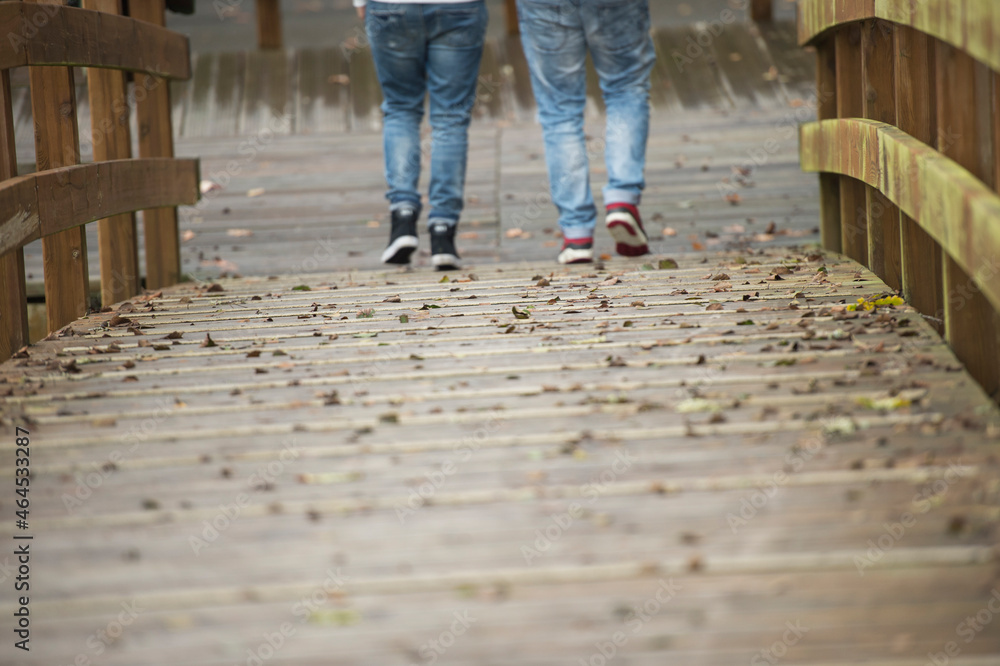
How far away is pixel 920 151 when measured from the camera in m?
2.78

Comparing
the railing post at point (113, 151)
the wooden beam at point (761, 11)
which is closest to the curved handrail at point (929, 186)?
Answer: the railing post at point (113, 151)

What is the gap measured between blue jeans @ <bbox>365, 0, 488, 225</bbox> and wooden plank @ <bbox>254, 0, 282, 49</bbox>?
4833 millimetres

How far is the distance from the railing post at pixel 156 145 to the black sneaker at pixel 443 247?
50.2 inches

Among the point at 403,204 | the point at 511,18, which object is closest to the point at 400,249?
the point at 403,204

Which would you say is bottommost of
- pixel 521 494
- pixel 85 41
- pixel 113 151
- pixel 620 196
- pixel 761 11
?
pixel 521 494

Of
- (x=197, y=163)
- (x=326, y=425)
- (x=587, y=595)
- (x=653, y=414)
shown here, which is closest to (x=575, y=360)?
(x=653, y=414)

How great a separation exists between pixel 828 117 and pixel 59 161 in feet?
9.89

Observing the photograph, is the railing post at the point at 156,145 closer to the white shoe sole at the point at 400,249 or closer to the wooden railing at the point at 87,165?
the wooden railing at the point at 87,165

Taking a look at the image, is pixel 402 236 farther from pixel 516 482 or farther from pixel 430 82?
pixel 516 482

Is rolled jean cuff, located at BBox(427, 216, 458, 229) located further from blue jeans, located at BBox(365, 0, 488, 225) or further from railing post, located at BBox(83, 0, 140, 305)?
railing post, located at BBox(83, 0, 140, 305)

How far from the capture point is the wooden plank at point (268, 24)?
9.17m

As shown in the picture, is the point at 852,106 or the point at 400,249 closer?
the point at 852,106

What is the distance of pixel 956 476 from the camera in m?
1.95

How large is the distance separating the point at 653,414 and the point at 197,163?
11.3ft
